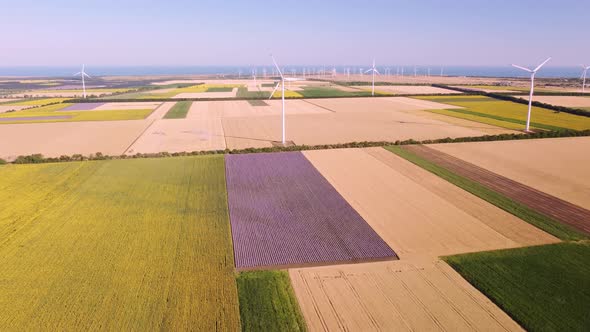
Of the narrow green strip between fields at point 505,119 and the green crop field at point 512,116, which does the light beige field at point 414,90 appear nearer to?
the green crop field at point 512,116

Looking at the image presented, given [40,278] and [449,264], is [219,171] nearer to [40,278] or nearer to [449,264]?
[40,278]

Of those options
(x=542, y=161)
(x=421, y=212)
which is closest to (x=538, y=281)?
(x=421, y=212)

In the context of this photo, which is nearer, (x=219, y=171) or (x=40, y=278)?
(x=40, y=278)

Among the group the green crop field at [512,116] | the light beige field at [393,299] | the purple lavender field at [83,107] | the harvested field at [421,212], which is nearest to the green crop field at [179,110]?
the purple lavender field at [83,107]

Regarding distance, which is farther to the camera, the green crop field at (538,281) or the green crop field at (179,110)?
the green crop field at (179,110)

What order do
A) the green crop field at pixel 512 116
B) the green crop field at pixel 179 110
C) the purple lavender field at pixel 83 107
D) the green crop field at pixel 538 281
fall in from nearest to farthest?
1. the green crop field at pixel 538 281
2. the green crop field at pixel 512 116
3. the green crop field at pixel 179 110
4. the purple lavender field at pixel 83 107

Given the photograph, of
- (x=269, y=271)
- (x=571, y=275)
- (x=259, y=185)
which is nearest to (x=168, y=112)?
(x=259, y=185)

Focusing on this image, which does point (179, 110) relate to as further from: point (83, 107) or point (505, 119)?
point (505, 119)
